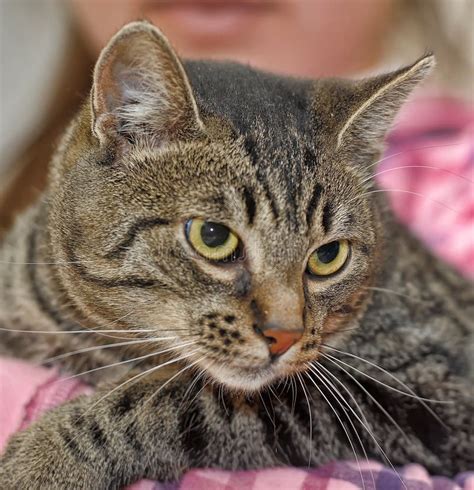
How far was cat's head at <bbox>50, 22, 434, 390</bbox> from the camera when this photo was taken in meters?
1.03

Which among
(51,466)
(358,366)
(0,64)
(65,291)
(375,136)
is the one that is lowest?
(51,466)

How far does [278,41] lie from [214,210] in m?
1.32

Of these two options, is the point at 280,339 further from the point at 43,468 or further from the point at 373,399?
the point at 43,468

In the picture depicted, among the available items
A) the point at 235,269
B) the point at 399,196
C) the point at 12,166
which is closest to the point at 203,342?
the point at 235,269

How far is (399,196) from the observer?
6.82 ft

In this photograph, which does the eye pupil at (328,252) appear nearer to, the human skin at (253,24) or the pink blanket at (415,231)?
the pink blanket at (415,231)

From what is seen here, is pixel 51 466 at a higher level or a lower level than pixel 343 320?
lower

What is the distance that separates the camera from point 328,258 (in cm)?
115

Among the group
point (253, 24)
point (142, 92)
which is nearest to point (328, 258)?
point (142, 92)

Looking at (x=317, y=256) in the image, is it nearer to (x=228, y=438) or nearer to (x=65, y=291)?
(x=228, y=438)

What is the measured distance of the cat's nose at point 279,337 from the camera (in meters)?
1.01

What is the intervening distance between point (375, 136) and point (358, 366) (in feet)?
1.42

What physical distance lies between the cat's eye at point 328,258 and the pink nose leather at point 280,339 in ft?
0.46

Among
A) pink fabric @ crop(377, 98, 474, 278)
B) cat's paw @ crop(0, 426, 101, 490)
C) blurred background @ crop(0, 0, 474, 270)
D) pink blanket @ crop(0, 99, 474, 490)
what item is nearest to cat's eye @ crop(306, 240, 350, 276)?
pink blanket @ crop(0, 99, 474, 490)
